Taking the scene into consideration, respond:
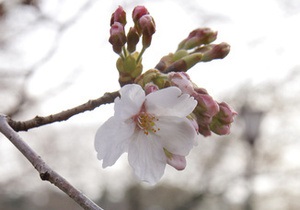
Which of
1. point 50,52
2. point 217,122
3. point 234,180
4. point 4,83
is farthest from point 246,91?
point 217,122

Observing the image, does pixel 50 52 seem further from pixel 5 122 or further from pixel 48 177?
pixel 48 177

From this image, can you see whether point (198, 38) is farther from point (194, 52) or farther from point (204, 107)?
point (204, 107)

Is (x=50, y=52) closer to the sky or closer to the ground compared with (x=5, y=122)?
closer to the ground

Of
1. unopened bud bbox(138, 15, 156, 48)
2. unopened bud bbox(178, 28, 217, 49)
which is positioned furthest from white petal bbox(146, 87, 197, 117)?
unopened bud bbox(178, 28, 217, 49)

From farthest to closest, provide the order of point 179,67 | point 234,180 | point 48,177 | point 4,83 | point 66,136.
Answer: point 66,136 → point 234,180 → point 4,83 → point 179,67 → point 48,177

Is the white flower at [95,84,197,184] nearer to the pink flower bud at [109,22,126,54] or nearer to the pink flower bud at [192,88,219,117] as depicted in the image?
the pink flower bud at [192,88,219,117]

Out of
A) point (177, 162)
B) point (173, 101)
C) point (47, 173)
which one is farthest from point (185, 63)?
point (47, 173)
